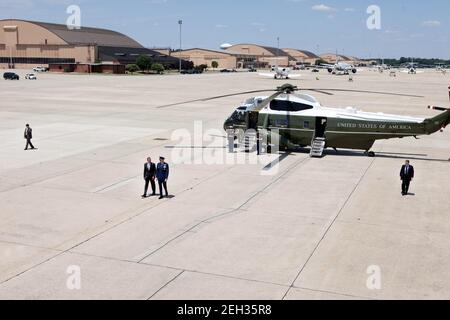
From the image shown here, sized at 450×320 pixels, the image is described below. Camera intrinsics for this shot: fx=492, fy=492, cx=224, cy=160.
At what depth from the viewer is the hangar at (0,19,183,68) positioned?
143 metres

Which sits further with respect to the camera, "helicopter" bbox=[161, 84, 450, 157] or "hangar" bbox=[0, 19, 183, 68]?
"hangar" bbox=[0, 19, 183, 68]

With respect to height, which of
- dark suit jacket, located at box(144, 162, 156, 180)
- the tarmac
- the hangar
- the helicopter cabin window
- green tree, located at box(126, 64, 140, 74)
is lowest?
the tarmac

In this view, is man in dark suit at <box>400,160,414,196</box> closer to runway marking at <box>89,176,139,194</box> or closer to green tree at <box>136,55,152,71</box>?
runway marking at <box>89,176,139,194</box>

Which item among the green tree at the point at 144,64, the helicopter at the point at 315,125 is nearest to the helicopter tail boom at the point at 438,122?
the helicopter at the point at 315,125

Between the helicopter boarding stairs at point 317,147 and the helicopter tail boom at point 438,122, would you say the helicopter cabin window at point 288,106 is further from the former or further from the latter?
the helicopter tail boom at point 438,122

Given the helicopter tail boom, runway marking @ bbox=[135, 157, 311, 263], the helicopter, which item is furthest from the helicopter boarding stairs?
the helicopter tail boom

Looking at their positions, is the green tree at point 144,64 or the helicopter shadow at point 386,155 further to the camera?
the green tree at point 144,64

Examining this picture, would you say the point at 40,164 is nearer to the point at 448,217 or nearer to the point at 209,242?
the point at 209,242

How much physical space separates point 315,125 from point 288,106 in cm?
146

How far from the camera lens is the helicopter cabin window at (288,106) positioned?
70.0 feet

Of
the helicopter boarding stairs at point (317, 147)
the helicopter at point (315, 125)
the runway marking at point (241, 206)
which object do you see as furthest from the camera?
the helicopter boarding stairs at point (317, 147)

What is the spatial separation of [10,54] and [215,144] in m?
139
